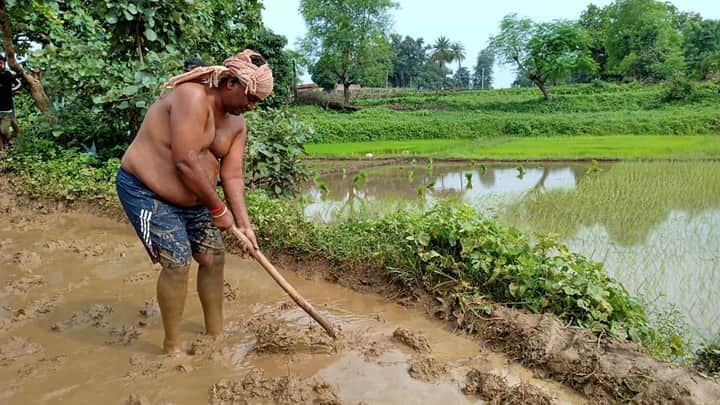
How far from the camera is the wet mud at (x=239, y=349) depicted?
2.19m

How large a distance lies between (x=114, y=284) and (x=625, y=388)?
333 cm

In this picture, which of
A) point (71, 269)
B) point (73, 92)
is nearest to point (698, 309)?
point (71, 269)

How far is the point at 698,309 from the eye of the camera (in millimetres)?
3201

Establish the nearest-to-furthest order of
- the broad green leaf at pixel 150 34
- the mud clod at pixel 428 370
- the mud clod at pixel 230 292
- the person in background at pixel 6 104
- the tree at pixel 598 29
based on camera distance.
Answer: the mud clod at pixel 428 370
the mud clod at pixel 230 292
the broad green leaf at pixel 150 34
the person in background at pixel 6 104
the tree at pixel 598 29

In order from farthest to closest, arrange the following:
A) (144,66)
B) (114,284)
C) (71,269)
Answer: (144,66) < (71,269) < (114,284)

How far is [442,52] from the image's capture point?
60406mm

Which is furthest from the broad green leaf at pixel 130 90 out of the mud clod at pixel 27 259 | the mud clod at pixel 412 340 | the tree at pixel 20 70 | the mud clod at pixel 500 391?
the mud clod at pixel 500 391

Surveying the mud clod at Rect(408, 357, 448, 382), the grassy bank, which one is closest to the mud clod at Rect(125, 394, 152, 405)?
the mud clod at Rect(408, 357, 448, 382)

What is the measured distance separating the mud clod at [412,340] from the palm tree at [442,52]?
6097 centimetres

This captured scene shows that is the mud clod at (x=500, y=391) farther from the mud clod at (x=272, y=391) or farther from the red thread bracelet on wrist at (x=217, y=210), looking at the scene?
the red thread bracelet on wrist at (x=217, y=210)

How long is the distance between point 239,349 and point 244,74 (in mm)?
1441

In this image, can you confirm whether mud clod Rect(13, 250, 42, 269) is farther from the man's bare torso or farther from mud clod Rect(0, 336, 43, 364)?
the man's bare torso

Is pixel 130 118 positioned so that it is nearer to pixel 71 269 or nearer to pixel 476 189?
pixel 71 269

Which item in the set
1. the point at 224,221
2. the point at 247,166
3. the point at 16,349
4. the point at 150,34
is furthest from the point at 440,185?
the point at 16,349
